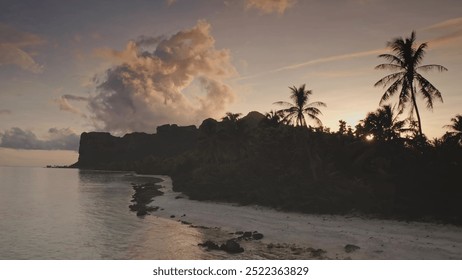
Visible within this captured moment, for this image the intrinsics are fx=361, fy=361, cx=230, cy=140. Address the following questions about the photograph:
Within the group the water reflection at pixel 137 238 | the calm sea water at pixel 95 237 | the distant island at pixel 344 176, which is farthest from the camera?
the distant island at pixel 344 176

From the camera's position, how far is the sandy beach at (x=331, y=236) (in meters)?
16.7

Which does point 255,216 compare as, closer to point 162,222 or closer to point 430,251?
point 162,222

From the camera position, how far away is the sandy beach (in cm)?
1666

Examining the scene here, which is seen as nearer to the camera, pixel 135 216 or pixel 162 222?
pixel 162 222

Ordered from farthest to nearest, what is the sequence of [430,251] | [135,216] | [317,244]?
1. [135,216]
2. [317,244]
3. [430,251]

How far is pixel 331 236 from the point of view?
20094 millimetres

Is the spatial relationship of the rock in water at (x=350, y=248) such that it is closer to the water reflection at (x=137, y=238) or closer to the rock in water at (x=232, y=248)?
the rock in water at (x=232, y=248)

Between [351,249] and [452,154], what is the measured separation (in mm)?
11498

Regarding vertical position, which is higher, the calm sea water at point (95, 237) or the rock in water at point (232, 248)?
the rock in water at point (232, 248)

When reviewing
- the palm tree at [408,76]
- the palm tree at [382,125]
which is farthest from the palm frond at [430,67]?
the palm tree at [382,125]

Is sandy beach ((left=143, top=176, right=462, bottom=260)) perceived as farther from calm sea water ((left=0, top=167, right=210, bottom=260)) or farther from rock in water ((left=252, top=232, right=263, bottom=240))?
calm sea water ((left=0, top=167, right=210, bottom=260))

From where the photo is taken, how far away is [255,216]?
27.6m

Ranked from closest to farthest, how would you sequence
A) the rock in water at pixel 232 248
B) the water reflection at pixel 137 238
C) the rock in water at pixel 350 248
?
the rock in water at pixel 350 248 < the rock in water at pixel 232 248 < the water reflection at pixel 137 238
